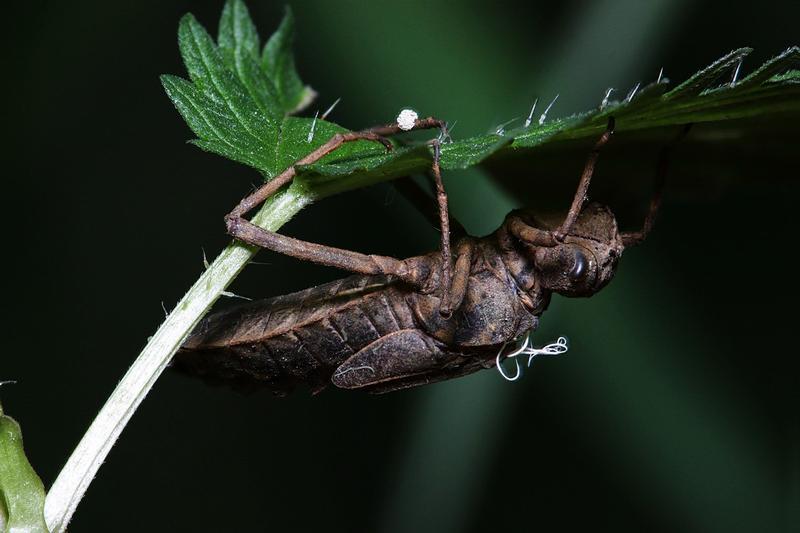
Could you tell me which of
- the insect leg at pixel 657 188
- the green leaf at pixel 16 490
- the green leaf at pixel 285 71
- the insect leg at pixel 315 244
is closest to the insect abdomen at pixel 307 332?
the insect leg at pixel 315 244

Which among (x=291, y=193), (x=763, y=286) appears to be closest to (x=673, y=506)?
(x=763, y=286)

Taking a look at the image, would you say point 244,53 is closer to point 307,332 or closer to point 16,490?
point 307,332

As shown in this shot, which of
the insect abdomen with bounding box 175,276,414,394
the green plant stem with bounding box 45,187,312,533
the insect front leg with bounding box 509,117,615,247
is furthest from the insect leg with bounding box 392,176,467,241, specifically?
the green plant stem with bounding box 45,187,312,533

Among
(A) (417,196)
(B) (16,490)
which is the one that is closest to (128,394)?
(B) (16,490)

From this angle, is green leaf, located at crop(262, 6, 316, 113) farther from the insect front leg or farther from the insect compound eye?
the insect compound eye

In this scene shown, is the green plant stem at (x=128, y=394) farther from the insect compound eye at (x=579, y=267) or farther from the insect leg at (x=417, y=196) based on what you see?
the insect compound eye at (x=579, y=267)

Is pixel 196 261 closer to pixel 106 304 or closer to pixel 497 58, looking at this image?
pixel 106 304
